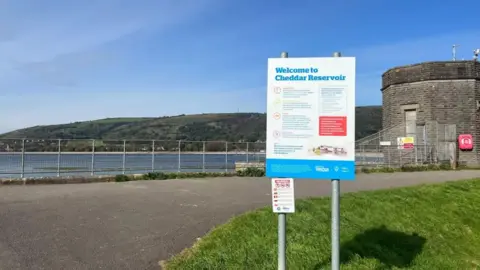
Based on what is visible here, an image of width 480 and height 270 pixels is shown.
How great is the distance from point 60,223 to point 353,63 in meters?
6.03

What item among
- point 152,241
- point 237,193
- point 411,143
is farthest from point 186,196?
point 411,143

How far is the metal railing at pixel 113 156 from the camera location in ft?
53.3

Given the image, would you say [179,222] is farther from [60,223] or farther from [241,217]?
[60,223]

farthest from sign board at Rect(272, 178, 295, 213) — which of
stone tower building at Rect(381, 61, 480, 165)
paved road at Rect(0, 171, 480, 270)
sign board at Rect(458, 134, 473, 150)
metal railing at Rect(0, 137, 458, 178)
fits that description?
sign board at Rect(458, 134, 473, 150)

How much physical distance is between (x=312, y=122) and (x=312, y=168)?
0.50 meters

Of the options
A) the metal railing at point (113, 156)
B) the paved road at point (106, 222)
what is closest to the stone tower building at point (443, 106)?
the metal railing at point (113, 156)

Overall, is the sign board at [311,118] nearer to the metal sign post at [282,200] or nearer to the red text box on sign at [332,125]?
the red text box on sign at [332,125]

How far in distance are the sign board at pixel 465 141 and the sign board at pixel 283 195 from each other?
97.1ft

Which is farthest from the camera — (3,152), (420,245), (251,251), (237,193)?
(3,152)

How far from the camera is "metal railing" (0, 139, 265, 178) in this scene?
16.2 m

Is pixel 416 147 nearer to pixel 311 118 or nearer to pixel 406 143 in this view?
pixel 406 143

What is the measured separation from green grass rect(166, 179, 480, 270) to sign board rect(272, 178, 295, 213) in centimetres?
134

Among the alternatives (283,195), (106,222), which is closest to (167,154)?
(106,222)

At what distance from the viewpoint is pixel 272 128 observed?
508 cm
